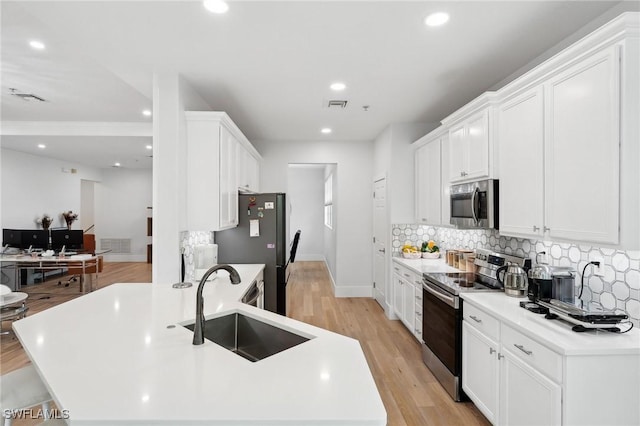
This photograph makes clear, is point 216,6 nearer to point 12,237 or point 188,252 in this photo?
point 188,252

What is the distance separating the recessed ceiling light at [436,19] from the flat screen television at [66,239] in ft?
22.4

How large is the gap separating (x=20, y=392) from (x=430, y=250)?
392cm

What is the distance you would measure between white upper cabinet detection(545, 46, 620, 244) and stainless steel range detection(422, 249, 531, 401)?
2.54 ft

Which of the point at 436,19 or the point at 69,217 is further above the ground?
the point at 436,19

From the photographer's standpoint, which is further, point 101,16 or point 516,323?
point 101,16

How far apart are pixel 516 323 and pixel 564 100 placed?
4.36ft

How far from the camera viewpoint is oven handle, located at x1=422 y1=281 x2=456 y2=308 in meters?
2.49

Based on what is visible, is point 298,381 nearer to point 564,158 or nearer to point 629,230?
point 629,230

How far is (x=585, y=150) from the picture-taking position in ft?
5.69

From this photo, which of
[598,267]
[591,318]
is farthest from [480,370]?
[598,267]

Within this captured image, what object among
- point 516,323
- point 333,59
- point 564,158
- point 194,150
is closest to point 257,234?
point 194,150

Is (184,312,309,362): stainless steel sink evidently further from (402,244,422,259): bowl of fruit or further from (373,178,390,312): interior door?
(373,178,390,312): interior door

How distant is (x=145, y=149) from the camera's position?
651 cm

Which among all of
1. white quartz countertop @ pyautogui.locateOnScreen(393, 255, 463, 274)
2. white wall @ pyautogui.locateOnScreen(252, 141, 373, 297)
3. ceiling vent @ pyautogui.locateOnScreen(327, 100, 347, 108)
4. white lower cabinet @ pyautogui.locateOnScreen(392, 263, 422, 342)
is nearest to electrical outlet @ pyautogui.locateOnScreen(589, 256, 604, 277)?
white quartz countertop @ pyautogui.locateOnScreen(393, 255, 463, 274)
